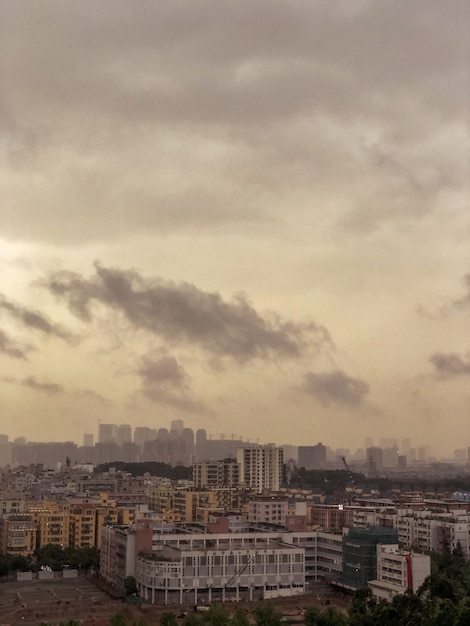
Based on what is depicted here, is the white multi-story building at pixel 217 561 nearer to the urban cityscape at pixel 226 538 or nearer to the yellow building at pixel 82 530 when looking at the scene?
the urban cityscape at pixel 226 538

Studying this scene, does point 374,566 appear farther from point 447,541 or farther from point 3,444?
point 3,444

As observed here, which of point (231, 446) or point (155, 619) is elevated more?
point (231, 446)

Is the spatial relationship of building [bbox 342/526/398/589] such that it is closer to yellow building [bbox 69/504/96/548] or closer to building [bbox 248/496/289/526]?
yellow building [bbox 69/504/96/548]

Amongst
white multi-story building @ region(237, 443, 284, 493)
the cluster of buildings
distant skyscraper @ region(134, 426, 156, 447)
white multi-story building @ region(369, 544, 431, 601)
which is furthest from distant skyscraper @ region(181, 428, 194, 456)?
white multi-story building @ region(369, 544, 431, 601)

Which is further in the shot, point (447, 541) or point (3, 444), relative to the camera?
point (3, 444)

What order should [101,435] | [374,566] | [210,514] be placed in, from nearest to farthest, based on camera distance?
1. [374,566]
2. [210,514]
3. [101,435]

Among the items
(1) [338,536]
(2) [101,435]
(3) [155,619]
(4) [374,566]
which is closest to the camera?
(3) [155,619]

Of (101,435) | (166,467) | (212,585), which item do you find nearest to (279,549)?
(212,585)

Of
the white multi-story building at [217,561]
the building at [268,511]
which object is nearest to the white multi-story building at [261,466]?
the building at [268,511]
